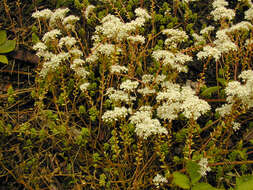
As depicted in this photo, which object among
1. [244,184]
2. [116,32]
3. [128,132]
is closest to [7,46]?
[116,32]

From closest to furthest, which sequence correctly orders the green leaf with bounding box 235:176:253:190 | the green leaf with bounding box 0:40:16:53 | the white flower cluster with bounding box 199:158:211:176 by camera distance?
the green leaf with bounding box 235:176:253:190 < the white flower cluster with bounding box 199:158:211:176 < the green leaf with bounding box 0:40:16:53

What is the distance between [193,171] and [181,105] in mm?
558

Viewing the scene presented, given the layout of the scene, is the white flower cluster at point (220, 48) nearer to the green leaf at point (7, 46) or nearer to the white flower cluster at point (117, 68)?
the white flower cluster at point (117, 68)

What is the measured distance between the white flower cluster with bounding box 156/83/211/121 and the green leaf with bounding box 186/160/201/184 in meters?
0.36

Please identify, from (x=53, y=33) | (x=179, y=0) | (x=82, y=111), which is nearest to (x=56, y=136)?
(x=82, y=111)

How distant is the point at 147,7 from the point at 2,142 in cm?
266

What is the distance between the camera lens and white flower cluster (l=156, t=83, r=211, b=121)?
1.99 m

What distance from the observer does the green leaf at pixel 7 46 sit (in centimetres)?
296

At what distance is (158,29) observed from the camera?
138 inches

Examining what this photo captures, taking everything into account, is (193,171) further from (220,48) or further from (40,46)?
(40,46)

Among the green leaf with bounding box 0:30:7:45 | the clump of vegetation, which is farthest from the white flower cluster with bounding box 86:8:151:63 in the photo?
the green leaf with bounding box 0:30:7:45

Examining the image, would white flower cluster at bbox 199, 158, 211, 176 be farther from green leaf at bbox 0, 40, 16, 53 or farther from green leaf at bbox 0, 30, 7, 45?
green leaf at bbox 0, 30, 7, 45

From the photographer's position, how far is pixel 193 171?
6.50 ft

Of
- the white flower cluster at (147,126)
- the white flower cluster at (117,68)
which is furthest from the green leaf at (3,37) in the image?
the white flower cluster at (147,126)
